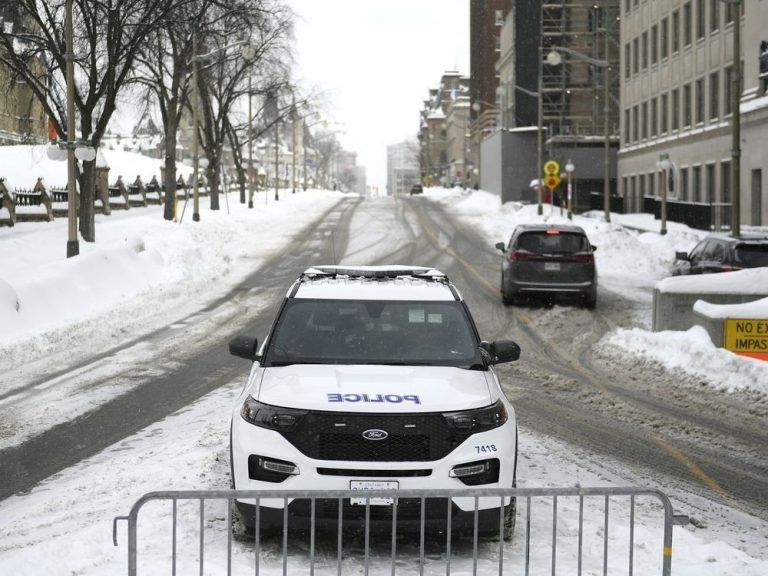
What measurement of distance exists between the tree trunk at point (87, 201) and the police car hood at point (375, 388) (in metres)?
26.4

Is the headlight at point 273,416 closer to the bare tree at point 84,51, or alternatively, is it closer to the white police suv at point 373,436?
the white police suv at point 373,436

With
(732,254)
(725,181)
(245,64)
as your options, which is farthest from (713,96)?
(732,254)

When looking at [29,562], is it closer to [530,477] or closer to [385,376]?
[385,376]

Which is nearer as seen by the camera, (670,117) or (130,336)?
(130,336)

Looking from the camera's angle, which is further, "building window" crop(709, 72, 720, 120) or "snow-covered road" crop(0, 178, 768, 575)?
"building window" crop(709, 72, 720, 120)

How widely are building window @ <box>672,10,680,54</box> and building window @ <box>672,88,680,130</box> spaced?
2.06 metres

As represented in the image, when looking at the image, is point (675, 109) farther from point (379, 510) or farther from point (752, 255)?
point (379, 510)

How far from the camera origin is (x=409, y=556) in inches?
273

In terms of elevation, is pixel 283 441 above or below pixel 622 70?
below

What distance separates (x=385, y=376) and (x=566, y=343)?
11.5m

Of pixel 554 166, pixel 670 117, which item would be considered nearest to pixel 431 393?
pixel 554 166

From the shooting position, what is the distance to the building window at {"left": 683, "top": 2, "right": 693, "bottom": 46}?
166 feet

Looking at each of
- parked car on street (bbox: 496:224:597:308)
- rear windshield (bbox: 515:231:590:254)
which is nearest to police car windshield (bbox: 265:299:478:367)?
parked car on street (bbox: 496:224:597:308)

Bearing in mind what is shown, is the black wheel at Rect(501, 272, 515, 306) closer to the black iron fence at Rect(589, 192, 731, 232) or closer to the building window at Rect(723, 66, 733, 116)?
the black iron fence at Rect(589, 192, 731, 232)
